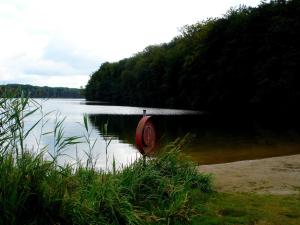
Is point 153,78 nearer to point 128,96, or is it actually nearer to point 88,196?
point 128,96

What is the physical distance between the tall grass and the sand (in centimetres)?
229

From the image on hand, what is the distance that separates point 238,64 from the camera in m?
50.7

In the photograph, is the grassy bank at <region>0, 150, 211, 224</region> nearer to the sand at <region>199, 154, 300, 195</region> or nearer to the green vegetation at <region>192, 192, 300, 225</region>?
the green vegetation at <region>192, 192, 300, 225</region>

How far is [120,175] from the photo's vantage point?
6.52 m

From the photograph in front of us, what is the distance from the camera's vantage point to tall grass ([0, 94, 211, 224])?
4562 mm

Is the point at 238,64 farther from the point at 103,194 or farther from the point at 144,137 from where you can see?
the point at 103,194

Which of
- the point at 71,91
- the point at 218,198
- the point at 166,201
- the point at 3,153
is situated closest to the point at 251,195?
the point at 218,198

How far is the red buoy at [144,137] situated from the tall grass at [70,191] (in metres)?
0.73

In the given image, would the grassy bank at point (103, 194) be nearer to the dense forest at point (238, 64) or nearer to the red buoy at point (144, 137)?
the red buoy at point (144, 137)

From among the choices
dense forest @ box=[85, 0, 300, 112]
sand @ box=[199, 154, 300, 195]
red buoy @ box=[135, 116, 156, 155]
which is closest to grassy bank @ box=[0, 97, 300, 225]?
red buoy @ box=[135, 116, 156, 155]

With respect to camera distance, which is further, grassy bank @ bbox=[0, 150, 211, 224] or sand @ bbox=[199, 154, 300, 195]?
sand @ bbox=[199, 154, 300, 195]

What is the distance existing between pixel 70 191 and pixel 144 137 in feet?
9.00

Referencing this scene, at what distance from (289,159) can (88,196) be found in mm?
9961

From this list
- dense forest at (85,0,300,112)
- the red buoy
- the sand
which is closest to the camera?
the red buoy
